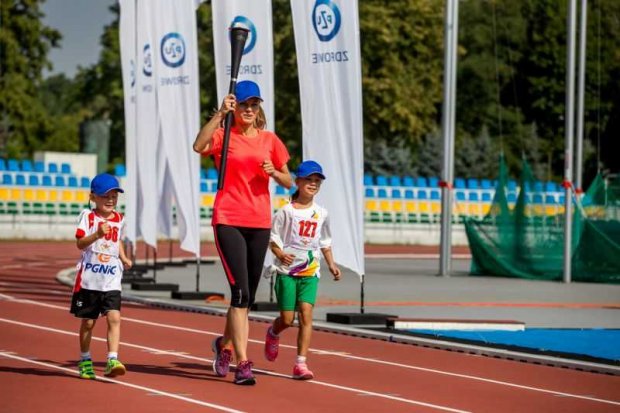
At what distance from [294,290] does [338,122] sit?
20.0 ft

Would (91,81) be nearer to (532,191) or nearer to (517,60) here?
(517,60)

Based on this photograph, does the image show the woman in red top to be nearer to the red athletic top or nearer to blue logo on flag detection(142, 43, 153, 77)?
the red athletic top

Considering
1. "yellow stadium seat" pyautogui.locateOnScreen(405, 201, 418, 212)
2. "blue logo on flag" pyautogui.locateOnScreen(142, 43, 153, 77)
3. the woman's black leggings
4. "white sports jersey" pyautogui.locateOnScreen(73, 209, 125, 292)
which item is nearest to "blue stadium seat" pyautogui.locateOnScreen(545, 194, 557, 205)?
"blue logo on flag" pyautogui.locateOnScreen(142, 43, 153, 77)

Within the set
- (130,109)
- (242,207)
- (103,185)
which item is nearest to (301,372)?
(242,207)

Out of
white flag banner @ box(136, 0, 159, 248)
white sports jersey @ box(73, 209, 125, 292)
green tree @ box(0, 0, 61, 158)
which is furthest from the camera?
green tree @ box(0, 0, 61, 158)

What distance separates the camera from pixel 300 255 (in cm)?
1397

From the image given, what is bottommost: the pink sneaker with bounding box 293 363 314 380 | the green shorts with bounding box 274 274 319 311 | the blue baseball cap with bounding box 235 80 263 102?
the pink sneaker with bounding box 293 363 314 380

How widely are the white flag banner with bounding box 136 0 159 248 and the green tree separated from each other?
183 ft

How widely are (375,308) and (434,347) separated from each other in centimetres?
587

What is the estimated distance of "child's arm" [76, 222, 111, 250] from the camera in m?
13.0

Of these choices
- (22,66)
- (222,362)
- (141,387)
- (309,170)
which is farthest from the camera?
(22,66)

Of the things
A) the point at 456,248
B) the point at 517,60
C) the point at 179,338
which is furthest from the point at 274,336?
the point at 517,60

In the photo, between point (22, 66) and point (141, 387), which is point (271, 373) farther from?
point (22, 66)

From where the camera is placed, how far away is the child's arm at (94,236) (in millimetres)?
12961
